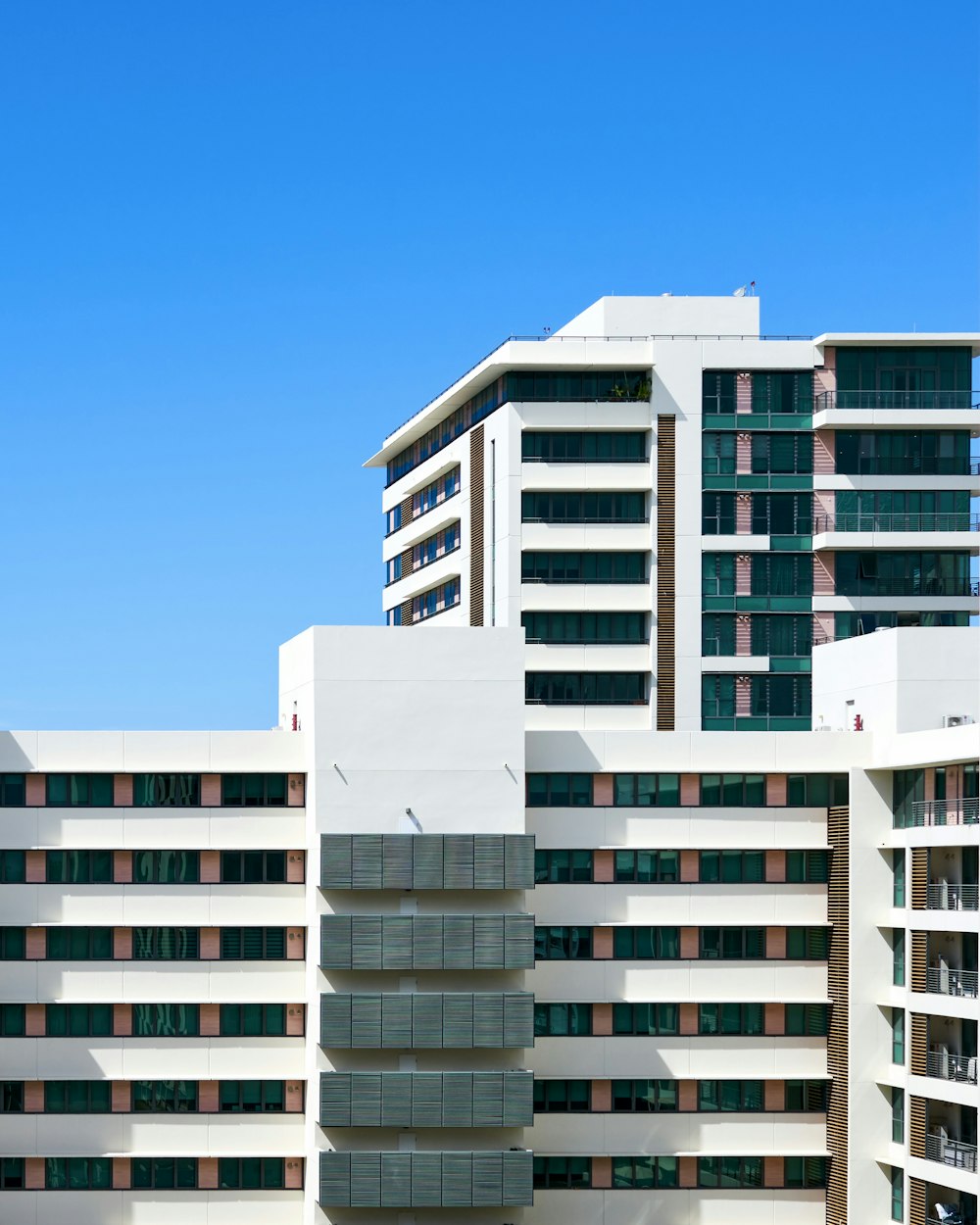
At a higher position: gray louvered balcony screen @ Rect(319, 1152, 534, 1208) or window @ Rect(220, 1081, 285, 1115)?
window @ Rect(220, 1081, 285, 1115)

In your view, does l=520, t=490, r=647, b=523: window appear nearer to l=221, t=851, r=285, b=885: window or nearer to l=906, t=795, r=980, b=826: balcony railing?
l=221, t=851, r=285, b=885: window

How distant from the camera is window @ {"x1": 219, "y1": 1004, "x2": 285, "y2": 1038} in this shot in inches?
2591

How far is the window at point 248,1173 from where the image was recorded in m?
65.9

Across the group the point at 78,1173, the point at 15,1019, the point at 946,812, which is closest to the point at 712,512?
the point at 946,812

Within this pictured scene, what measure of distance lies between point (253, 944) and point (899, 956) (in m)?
21.1

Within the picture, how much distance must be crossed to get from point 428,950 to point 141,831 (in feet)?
35.2

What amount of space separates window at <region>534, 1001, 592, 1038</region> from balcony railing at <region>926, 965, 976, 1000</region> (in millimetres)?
11624

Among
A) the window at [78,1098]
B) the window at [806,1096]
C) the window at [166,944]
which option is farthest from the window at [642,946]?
the window at [78,1098]

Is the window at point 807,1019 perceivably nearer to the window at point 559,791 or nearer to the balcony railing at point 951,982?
the balcony railing at point 951,982

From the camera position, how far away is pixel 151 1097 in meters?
65.6

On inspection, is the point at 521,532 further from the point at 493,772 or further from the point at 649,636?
the point at 493,772

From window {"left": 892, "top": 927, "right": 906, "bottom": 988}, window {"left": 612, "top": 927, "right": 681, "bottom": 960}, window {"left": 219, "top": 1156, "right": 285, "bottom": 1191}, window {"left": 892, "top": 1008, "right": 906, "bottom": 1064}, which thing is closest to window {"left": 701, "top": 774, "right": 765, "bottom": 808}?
window {"left": 612, "top": 927, "right": 681, "bottom": 960}

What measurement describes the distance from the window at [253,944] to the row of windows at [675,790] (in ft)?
31.5

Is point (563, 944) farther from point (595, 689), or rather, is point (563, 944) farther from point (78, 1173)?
point (595, 689)
